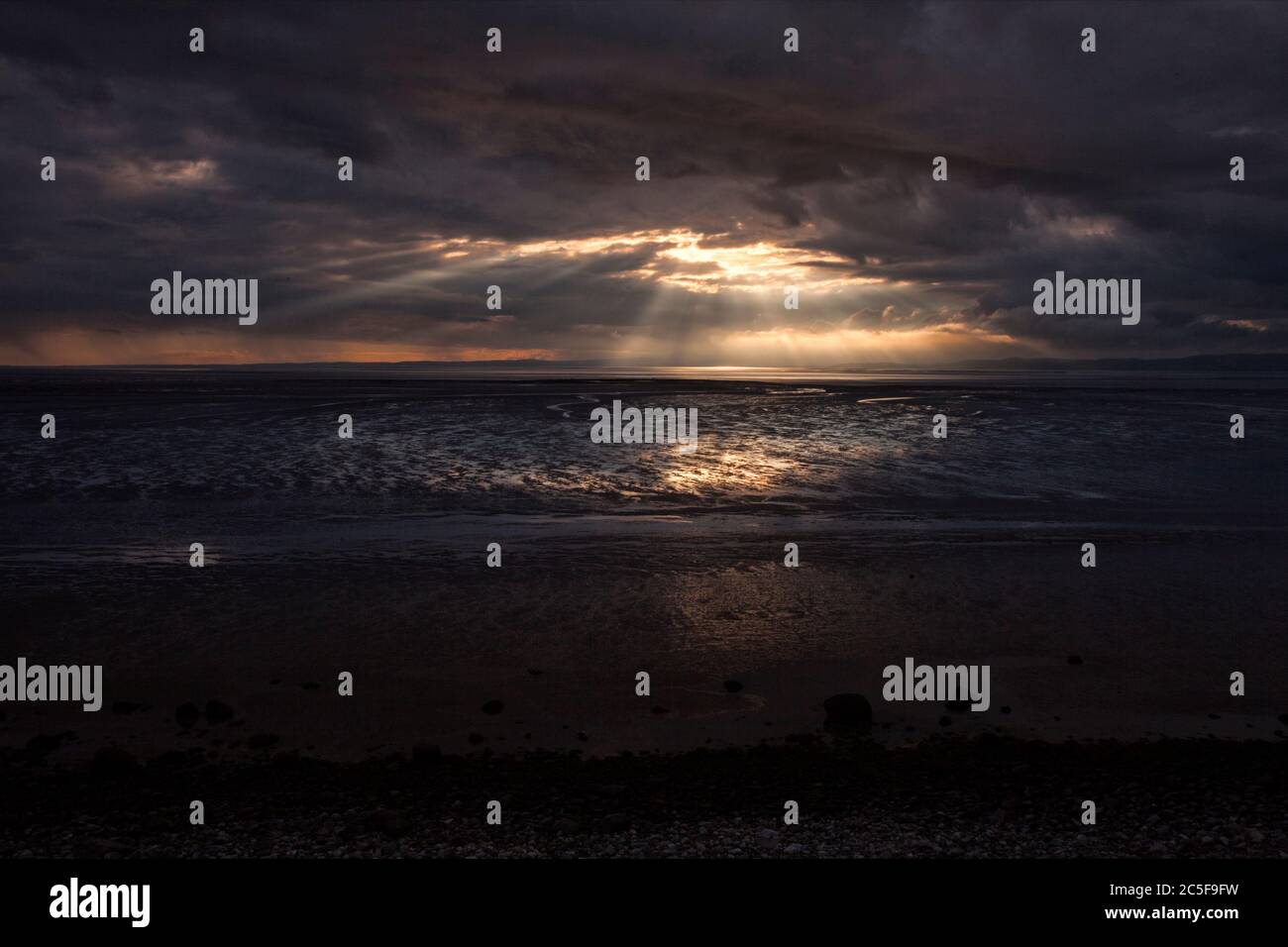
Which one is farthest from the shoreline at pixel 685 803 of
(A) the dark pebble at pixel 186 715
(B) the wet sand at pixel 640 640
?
(A) the dark pebble at pixel 186 715

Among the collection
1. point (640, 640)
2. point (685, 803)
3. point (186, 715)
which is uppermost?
point (640, 640)

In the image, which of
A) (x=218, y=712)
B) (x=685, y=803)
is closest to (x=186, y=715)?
(x=218, y=712)

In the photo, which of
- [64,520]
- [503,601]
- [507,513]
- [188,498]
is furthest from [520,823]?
[188,498]

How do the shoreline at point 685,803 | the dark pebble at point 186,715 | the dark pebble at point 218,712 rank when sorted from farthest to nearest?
the dark pebble at point 218,712, the dark pebble at point 186,715, the shoreline at point 685,803

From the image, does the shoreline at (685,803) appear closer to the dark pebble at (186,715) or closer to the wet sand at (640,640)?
the wet sand at (640,640)

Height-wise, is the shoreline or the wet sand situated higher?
the wet sand

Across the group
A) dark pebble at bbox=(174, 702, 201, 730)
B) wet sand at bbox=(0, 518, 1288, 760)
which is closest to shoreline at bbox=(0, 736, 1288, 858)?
wet sand at bbox=(0, 518, 1288, 760)

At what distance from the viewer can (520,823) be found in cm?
727

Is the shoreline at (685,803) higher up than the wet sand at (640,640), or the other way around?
the wet sand at (640,640)

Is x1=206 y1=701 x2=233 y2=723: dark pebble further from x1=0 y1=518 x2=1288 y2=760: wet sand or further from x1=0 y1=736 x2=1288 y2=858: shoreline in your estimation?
x1=0 y1=736 x2=1288 y2=858: shoreline

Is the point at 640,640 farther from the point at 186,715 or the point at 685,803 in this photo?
the point at 186,715

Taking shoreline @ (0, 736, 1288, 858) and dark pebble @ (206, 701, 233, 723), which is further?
dark pebble @ (206, 701, 233, 723)

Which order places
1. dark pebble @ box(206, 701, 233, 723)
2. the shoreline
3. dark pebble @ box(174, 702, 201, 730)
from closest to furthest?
the shoreline < dark pebble @ box(174, 702, 201, 730) < dark pebble @ box(206, 701, 233, 723)
